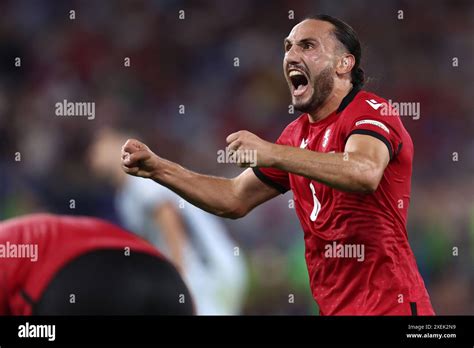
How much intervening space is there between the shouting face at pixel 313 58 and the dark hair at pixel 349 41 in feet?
0.10

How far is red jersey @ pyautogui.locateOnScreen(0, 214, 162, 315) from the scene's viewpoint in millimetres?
2600

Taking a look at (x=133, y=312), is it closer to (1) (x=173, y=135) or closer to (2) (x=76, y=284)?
(2) (x=76, y=284)

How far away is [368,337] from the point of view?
14.8 ft

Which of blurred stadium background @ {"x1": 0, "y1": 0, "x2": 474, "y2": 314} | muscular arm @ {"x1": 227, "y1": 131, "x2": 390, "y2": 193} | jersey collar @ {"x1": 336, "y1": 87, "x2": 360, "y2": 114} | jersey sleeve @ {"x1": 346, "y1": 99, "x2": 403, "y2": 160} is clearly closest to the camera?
muscular arm @ {"x1": 227, "y1": 131, "x2": 390, "y2": 193}

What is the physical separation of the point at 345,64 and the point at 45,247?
81.1 inches

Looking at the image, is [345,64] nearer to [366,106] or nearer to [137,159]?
[366,106]

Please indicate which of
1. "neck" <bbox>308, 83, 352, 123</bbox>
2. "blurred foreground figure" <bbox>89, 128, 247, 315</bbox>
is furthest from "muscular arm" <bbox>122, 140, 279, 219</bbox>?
"blurred foreground figure" <bbox>89, 128, 247, 315</bbox>

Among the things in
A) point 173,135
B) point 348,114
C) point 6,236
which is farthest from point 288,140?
point 173,135

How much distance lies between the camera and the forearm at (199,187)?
12.8 feet

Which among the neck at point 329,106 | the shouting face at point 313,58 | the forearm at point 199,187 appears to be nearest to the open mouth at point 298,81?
the shouting face at point 313,58

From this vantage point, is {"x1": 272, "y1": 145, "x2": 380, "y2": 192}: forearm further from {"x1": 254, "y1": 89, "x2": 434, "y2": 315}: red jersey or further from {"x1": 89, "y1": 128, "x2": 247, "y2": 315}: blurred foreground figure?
{"x1": 89, "y1": 128, "x2": 247, "y2": 315}: blurred foreground figure

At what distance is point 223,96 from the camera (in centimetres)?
724

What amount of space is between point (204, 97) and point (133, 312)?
4.44m

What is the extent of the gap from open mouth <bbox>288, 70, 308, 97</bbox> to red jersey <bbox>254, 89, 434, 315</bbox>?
→ 32 cm
